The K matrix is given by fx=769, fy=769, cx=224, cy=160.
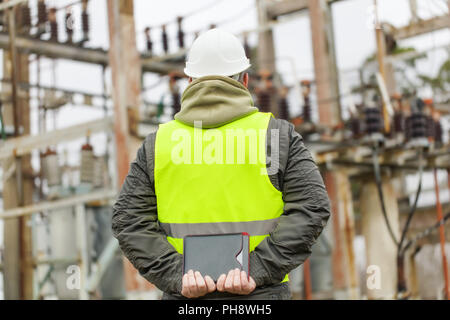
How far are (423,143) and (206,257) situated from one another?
714 centimetres

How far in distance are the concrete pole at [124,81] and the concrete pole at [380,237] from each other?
139 inches

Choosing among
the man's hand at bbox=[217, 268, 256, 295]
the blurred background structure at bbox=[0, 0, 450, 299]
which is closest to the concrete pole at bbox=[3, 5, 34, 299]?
the blurred background structure at bbox=[0, 0, 450, 299]

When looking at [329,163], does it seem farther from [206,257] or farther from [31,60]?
[206,257]

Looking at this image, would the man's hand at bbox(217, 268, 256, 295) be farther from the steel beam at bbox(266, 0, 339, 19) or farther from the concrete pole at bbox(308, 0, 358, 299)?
the steel beam at bbox(266, 0, 339, 19)

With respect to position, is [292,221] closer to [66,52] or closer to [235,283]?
[235,283]

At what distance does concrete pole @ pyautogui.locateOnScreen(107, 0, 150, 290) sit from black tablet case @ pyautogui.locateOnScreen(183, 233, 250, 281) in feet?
18.4

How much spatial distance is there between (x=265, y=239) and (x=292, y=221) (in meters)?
0.10

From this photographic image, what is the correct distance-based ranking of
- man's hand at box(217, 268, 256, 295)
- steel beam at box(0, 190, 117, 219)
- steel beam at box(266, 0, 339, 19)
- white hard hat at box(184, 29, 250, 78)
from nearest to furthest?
man's hand at box(217, 268, 256, 295)
white hard hat at box(184, 29, 250, 78)
steel beam at box(0, 190, 117, 219)
steel beam at box(266, 0, 339, 19)

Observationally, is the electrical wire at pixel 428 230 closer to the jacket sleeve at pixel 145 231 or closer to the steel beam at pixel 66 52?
the steel beam at pixel 66 52

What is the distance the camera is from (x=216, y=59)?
263 centimetres

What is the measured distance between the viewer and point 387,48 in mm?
11695

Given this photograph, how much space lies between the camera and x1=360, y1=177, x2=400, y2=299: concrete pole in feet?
31.8

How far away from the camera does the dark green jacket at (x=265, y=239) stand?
235cm
